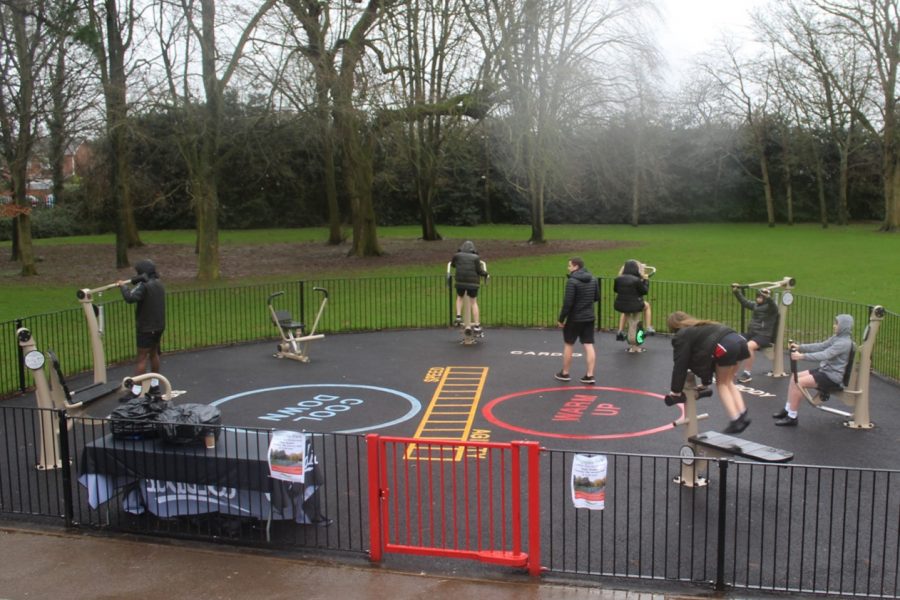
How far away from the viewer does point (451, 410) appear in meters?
11.2

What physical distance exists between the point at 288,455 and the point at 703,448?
13.1 ft

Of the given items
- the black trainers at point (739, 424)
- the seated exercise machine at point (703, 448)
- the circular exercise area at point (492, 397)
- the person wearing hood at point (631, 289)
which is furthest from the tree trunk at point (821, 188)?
the seated exercise machine at point (703, 448)

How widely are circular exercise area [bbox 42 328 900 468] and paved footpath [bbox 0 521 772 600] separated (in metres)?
3.28

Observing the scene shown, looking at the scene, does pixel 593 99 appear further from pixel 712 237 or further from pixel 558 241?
pixel 712 237

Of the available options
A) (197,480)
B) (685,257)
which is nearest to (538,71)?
(685,257)

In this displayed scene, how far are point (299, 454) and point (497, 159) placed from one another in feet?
130

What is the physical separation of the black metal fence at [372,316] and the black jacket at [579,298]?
15.3 feet

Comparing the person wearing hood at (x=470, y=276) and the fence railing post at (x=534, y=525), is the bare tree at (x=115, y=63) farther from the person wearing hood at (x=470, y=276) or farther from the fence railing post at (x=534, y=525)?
the fence railing post at (x=534, y=525)

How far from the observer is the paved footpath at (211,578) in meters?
6.12

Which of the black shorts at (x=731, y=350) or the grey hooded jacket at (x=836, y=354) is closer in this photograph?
the black shorts at (x=731, y=350)

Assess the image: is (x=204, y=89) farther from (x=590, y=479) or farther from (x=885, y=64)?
(x=885, y=64)

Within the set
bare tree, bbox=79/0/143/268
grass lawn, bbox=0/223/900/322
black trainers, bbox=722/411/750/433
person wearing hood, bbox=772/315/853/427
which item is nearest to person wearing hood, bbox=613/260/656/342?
person wearing hood, bbox=772/315/853/427

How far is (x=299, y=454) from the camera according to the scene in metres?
6.54

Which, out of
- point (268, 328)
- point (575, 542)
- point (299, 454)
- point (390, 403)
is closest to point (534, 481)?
point (575, 542)
